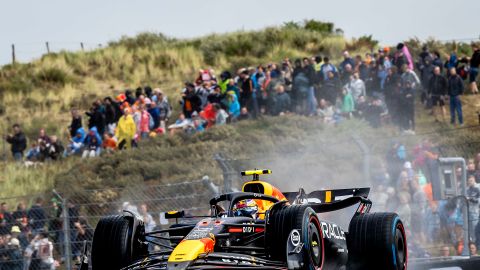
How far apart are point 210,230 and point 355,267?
5.58ft

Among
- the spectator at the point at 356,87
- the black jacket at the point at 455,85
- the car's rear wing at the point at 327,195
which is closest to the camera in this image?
the car's rear wing at the point at 327,195

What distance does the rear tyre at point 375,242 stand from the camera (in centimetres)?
1096

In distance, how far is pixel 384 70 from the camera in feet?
83.5

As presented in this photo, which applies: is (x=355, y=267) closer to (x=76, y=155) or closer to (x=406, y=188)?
(x=406, y=188)

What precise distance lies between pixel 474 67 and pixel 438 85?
1490 mm

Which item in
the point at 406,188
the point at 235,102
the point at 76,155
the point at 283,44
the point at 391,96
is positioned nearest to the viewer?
the point at 406,188

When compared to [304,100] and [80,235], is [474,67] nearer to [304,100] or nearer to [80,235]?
[304,100]

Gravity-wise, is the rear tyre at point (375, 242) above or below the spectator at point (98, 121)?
below

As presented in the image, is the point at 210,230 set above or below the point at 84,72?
below

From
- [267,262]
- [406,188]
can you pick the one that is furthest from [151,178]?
[267,262]

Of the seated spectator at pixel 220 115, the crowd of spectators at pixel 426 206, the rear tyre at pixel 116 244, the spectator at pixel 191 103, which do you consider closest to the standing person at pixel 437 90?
the seated spectator at pixel 220 115

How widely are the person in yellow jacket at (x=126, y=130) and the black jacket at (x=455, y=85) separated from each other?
8.78 metres

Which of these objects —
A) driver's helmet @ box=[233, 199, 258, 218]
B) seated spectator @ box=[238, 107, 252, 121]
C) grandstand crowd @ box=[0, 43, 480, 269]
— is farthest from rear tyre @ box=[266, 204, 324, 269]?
seated spectator @ box=[238, 107, 252, 121]

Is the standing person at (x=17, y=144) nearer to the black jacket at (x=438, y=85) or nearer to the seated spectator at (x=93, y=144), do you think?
the seated spectator at (x=93, y=144)
